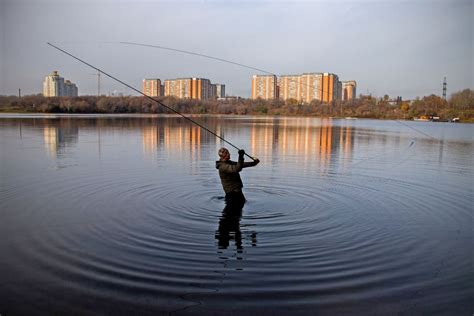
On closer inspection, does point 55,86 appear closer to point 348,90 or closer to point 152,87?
point 152,87

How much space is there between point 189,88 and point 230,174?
6421 inches

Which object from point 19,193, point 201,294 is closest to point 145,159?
point 19,193

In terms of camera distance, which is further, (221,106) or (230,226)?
(221,106)

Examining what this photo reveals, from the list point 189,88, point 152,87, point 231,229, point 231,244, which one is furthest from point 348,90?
point 231,244

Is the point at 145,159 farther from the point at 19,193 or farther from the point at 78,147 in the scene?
the point at 19,193

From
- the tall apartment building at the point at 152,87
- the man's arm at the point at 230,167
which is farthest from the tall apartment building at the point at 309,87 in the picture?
the man's arm at the point at 230,167

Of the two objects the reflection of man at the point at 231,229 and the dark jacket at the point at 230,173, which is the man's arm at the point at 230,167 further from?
the reflection of man at the point at 231,229

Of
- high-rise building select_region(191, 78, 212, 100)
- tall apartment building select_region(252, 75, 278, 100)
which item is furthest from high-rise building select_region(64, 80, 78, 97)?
tall apartment building select_region(252, 75, 278, 100)

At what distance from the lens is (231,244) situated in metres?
8.13

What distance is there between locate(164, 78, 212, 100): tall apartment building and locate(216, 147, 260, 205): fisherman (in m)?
159

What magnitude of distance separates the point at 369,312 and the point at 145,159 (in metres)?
16.4

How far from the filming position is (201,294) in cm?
591

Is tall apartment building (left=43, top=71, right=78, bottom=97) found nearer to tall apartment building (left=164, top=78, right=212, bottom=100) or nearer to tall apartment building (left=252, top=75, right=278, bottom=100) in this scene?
tall apartment building (left=164, top=78, right=212, bottom=100)

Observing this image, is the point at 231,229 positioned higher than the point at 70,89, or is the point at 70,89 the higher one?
the point at 70,89
